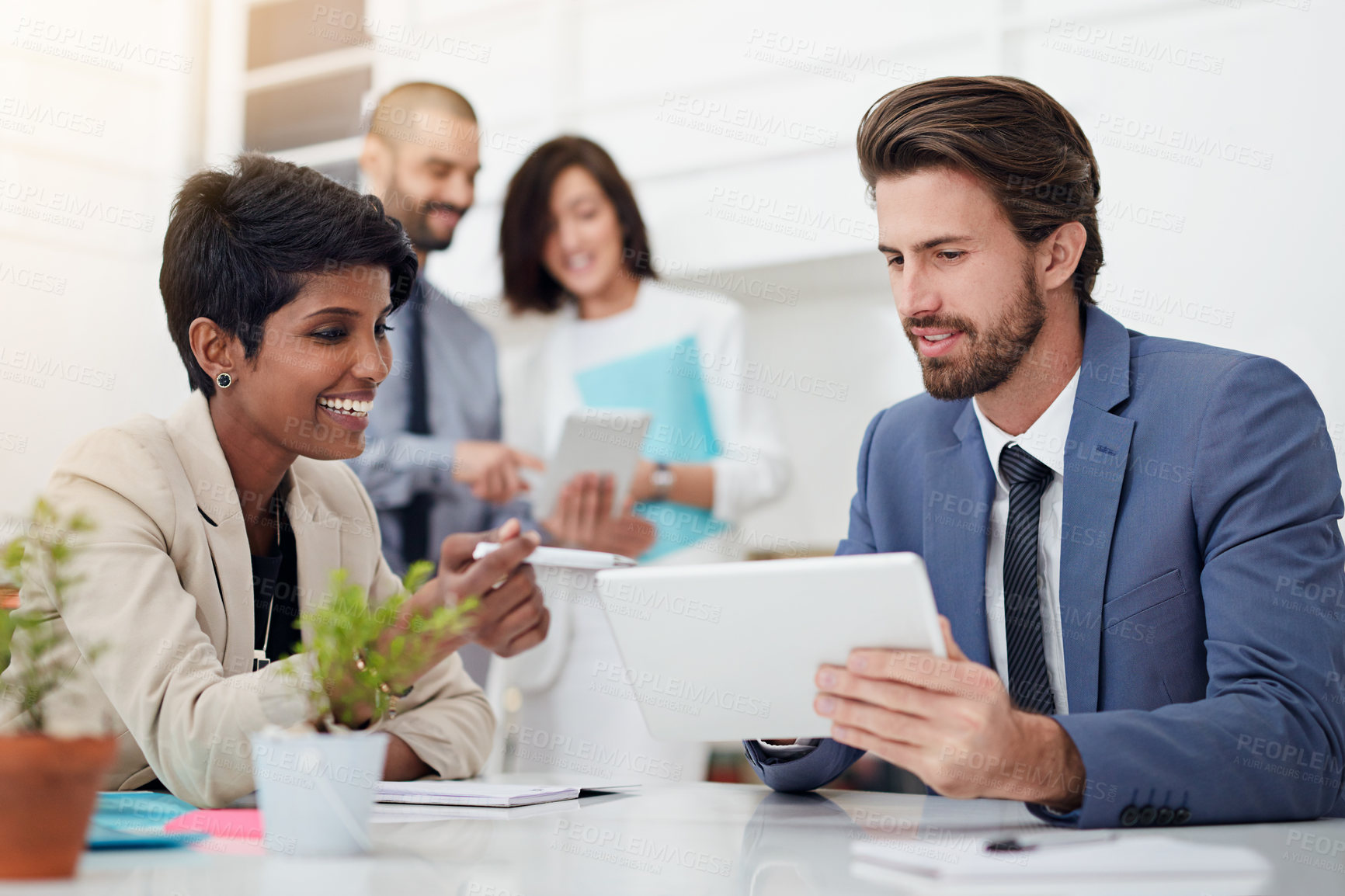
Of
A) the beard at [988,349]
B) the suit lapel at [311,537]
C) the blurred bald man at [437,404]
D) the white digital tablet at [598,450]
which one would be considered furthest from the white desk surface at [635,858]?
the blurred bald man at [437,404]

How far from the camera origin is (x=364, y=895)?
822mm

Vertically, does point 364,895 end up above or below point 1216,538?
below

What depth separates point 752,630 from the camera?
1.18 metres

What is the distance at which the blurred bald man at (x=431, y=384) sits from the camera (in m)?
3.19

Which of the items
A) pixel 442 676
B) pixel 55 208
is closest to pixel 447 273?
pixel 55 208

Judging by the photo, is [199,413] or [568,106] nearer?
[199,413]

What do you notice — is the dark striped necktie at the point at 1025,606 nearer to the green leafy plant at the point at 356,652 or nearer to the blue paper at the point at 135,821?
the green leafy plant at the point at 356,652

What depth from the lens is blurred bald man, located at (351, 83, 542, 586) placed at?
3193 mm

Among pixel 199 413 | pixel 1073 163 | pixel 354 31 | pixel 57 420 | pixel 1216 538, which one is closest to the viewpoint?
pixel 1216 538

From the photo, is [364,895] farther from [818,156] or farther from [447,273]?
[447,273]

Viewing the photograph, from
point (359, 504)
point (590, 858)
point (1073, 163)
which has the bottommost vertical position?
point (590, 858)

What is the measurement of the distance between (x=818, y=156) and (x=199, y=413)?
8.80 ft

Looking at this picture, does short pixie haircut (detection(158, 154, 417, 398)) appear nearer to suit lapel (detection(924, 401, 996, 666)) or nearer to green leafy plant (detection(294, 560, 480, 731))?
green leafy plant (detection(294, 560, 480, 731))

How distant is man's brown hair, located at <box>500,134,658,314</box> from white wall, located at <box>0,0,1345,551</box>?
7.0 inches
